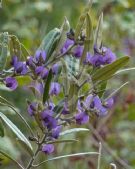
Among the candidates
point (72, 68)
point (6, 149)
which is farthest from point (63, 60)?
point (6, 149)

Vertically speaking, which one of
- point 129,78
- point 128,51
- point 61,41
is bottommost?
point 61,41

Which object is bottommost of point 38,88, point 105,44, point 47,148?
point 47,148

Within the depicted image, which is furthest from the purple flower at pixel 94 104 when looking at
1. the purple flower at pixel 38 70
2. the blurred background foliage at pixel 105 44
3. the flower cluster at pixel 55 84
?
the blurred background foliage at pixel 105 44

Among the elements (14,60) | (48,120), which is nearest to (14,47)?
(14,60)

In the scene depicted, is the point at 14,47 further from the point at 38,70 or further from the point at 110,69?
the point at 110,69

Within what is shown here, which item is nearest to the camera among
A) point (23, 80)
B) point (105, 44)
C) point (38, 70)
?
point (38, 70)

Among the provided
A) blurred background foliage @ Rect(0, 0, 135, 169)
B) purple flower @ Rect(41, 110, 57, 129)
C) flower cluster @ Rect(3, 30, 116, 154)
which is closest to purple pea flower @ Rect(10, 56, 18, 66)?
flower cluster @ Rect(3, 30, 116, 154)

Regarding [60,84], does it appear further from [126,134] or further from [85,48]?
[126,134]
